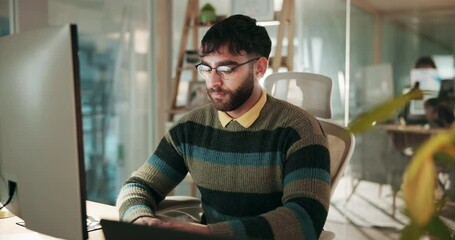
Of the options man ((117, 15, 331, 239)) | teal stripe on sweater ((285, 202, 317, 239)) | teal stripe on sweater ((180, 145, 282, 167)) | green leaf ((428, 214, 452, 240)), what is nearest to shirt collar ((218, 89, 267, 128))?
man ((117, 15, 331, 239))

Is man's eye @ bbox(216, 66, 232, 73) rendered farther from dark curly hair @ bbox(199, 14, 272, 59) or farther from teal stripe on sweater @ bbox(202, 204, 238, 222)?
teal stripe on sweater @ bbox(202, 204, 238, 222)

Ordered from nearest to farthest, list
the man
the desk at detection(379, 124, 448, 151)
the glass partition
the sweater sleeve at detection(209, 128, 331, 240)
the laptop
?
the laptop, the sweater sleeve at detection(209, 128, 331, 240), the man, the desk at detection(379, 124, 448, 151), the glass partition

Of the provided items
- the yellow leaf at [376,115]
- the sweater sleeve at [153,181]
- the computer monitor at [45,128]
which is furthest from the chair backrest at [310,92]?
the yellow leaf at [376,115]

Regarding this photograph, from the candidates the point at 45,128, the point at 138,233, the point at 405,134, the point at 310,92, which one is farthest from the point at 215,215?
the point at 405,134

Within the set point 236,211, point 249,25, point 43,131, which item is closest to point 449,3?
point 249,25

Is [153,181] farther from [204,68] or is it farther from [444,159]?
[444,159]

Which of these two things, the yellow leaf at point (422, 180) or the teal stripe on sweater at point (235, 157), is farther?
the teal stripe on sweater at point (235, 157)

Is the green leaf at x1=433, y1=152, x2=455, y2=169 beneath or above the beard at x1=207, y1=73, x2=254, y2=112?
above

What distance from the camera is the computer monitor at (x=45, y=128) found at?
0.80 m

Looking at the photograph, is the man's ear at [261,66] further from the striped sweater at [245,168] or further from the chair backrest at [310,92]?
the chair backrest at [310,92]

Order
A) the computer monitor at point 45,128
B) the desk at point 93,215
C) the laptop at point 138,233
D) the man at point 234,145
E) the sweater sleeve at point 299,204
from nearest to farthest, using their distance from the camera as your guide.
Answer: the laptop at point 138,233, the computer monitor at point 45,128, the sweater sleeve at point 299,204, the desk at point 93,215, the man at point 234,145

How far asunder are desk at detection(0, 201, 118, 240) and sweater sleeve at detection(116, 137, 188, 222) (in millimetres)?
73

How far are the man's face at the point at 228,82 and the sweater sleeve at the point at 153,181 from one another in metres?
0.24

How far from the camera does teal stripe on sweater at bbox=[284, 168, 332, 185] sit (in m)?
1.28
